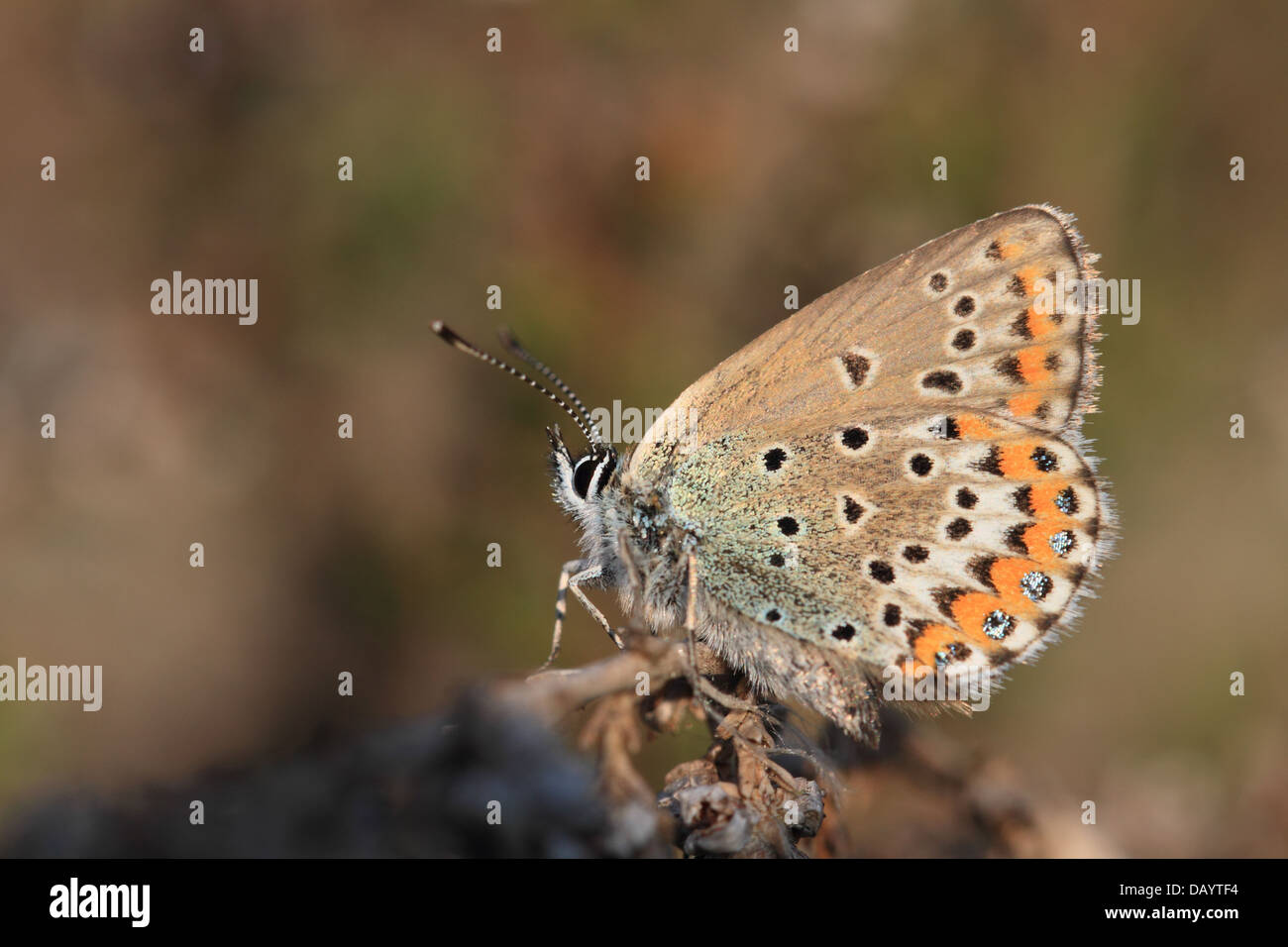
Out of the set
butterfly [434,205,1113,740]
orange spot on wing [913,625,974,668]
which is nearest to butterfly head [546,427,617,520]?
butterfly [434,205,1113,740]

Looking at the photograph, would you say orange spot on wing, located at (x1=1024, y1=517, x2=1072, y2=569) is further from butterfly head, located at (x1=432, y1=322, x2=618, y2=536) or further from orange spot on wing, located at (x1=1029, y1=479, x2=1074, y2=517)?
butterfly head, located at (x1=432, y1=322, x2=618, y2=536)

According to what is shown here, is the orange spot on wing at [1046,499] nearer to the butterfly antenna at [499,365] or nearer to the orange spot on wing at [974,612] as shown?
the orange spot on wing at [974,612]

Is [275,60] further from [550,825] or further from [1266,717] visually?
[1266,717]

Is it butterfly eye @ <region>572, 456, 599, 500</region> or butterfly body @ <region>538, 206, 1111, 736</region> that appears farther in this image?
butterfly eye @ <region>572, 456, 599, 500</region>

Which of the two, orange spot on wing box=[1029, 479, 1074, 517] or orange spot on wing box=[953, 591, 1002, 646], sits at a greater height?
orange spot on wing box=[1029, 479, 1074, 517]

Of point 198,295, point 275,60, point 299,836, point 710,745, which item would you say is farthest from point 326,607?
point 299,836

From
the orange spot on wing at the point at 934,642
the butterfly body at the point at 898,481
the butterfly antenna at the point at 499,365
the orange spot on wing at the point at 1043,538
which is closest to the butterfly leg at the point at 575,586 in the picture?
the butterfly body at the point at 898,481

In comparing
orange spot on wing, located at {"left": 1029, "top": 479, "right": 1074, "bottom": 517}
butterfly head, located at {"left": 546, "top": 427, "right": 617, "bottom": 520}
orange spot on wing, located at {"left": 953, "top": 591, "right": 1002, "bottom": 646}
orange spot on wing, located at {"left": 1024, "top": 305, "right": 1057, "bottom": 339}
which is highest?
orange spot on wing, located at {"left": 1024, "top": 305, "right": 1057, "bottom": 339}

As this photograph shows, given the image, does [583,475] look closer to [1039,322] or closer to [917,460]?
[917,460]
